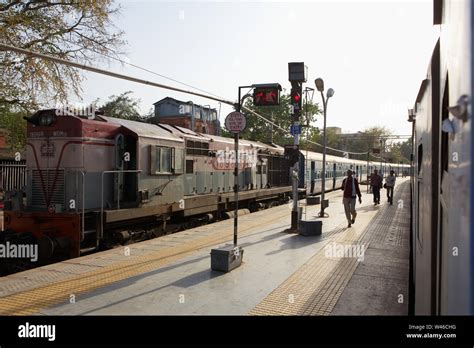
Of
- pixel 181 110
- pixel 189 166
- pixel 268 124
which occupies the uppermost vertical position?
pixel 181 110

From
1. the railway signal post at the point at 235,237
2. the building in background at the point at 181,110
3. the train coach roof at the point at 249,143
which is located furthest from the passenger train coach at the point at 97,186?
the building in background at the point at 181,110

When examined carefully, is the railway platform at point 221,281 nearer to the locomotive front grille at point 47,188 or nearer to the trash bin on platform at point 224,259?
the trash bin on platform at point 224,259

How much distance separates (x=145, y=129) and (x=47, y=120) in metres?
2.59

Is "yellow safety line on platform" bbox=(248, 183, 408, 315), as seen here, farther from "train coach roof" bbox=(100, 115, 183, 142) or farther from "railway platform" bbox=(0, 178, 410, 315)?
"train coach roof" bbox=(100, 115, 183, 142)

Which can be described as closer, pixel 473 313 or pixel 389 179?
pixel 473 313

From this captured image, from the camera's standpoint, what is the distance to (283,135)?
171ft

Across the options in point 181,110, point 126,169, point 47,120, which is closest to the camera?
point 47,120

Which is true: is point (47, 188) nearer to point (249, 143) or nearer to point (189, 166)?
point (189, 166)

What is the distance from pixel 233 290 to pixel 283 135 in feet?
153

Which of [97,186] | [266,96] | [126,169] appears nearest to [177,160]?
[126,169]

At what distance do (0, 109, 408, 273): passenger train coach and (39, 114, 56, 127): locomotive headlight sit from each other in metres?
0.03

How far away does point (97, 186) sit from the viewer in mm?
9961

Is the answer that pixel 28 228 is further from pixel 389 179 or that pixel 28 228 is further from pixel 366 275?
Answer: pixel 389 179
